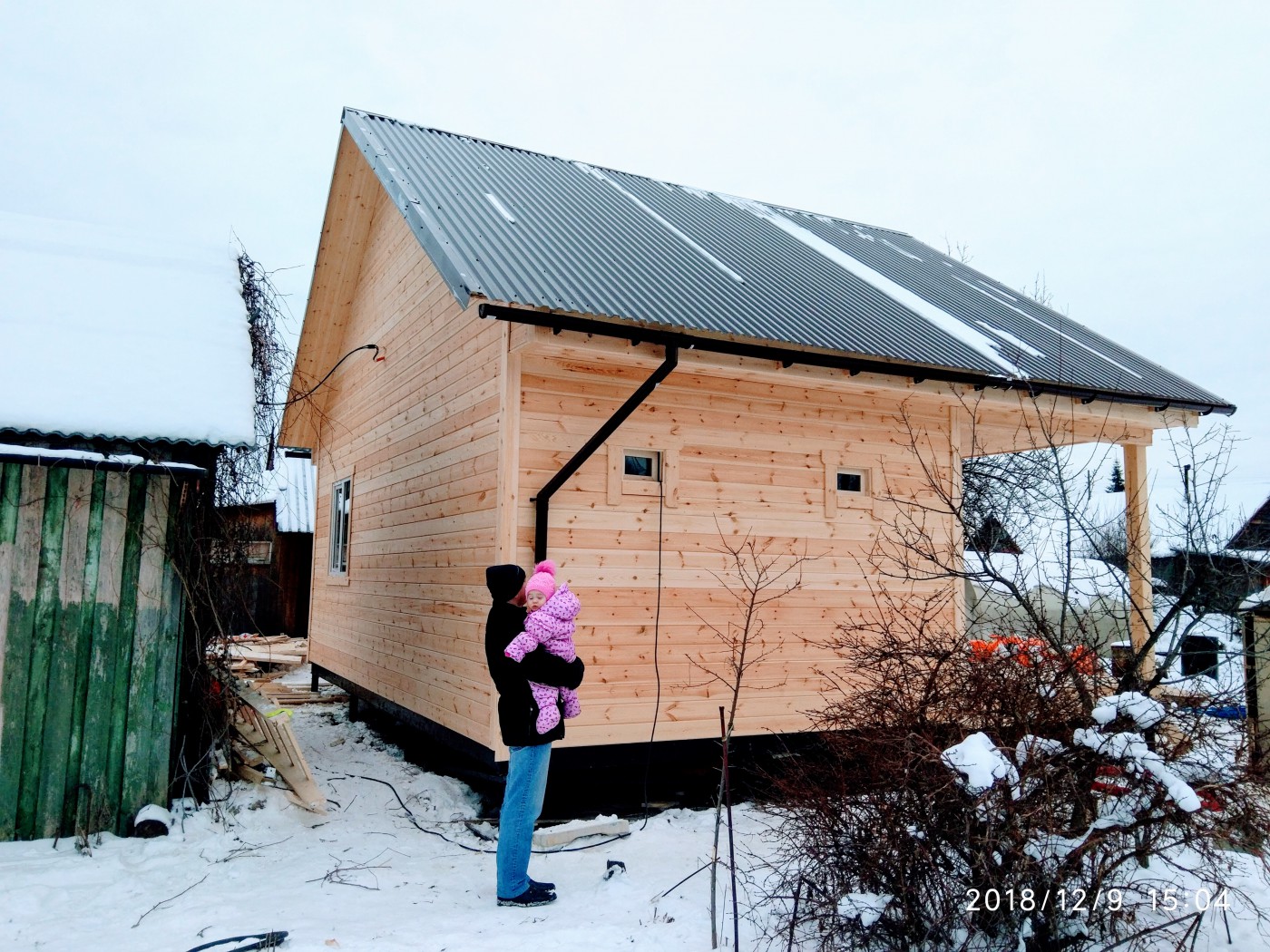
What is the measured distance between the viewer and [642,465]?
23.5ft

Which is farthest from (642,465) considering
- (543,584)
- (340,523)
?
(340,523)

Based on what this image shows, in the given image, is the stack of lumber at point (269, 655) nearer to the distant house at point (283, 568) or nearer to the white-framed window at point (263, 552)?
the distant house at point (283, 568)

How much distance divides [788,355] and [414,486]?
12.2ft

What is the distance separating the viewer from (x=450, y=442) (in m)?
7.66

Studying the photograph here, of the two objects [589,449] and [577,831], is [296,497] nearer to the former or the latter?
[589,449]

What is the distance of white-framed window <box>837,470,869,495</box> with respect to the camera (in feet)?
26.4

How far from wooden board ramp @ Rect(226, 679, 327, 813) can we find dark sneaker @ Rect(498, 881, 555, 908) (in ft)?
6.89

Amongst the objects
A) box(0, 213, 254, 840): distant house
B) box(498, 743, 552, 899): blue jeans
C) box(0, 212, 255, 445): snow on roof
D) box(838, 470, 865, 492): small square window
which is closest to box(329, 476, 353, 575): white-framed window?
box(0, 212, 255, 445): snow on roof

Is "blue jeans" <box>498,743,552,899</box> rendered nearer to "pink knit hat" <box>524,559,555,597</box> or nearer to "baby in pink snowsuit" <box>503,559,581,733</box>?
"baby in pink snowsuit" <box>503,559,581,733</box>

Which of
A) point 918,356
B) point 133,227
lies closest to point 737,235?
point 918,356

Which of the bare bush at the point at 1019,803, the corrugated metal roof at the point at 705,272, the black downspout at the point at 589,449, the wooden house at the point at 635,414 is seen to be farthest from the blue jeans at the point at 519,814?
the corrugated metal roof at the point at 705,272

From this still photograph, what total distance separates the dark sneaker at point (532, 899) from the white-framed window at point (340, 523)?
6.64m

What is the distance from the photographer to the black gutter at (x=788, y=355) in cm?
600

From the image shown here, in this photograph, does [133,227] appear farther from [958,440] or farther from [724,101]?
[724,101]
